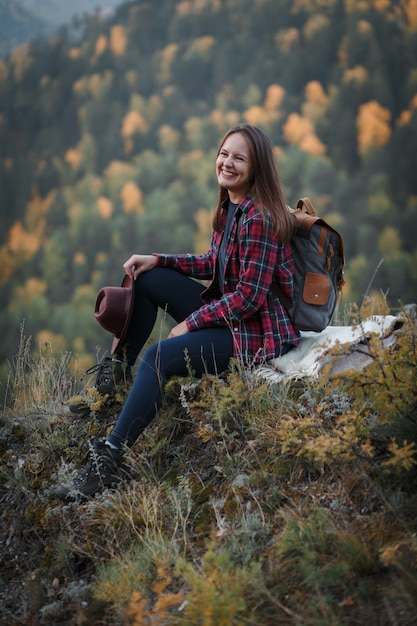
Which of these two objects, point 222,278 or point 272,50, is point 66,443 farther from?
point 272,50

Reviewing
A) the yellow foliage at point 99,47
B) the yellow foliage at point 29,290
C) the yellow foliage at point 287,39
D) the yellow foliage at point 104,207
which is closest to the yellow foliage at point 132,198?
the yellow foliage at point 104,207

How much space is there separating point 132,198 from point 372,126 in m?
15.6

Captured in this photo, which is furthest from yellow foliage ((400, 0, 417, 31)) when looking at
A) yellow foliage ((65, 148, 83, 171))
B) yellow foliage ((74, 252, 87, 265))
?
yellow foliage ((74, 252, 87, 265))

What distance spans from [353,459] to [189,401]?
1001 millimetres

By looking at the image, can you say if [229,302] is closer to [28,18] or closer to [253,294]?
[253,294]

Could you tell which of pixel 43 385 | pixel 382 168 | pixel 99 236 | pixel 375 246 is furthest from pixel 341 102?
pixel 43 385

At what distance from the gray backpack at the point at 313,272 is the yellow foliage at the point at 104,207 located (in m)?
49.2

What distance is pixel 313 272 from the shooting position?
126 inches

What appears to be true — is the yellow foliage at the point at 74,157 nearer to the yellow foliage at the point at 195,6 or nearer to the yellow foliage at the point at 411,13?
the yellow foliage at the point at 195,6

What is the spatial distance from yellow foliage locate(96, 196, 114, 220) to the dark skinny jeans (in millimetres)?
48894

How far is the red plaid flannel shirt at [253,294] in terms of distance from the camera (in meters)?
3.10

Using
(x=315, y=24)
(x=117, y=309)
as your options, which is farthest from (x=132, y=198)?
(x=117, y=309)

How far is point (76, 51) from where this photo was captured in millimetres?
54656

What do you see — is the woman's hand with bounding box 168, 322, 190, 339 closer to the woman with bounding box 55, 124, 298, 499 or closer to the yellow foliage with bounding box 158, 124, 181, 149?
the woman with bounding box 55, 124, 298, 499
